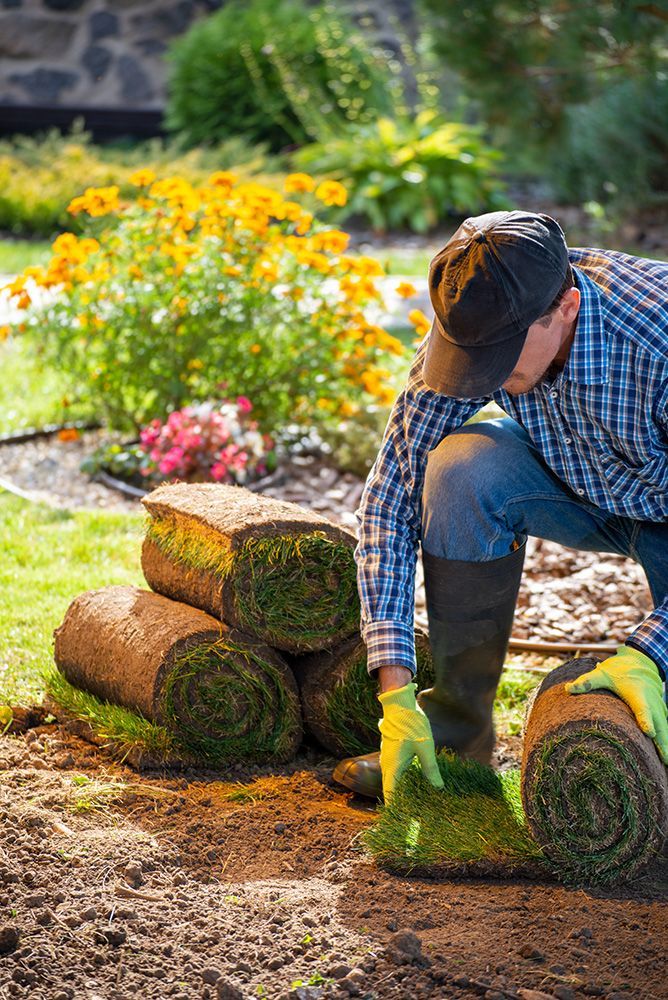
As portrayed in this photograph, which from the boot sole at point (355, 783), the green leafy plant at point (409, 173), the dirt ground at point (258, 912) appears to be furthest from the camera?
the green leafy plant at point (409, 173)

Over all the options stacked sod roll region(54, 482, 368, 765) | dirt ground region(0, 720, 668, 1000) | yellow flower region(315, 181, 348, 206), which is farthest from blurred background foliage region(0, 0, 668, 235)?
dirt ground region(0, 720, 668, 1000)

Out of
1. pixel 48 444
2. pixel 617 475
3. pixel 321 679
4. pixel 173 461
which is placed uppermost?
pixel 617 475

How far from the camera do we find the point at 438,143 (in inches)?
356

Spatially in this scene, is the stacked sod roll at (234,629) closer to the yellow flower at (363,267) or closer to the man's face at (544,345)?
the man's face at (544,345)

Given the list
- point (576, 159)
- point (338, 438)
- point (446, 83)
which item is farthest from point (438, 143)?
point (338, 438)

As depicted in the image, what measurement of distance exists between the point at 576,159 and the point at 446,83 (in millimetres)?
1847

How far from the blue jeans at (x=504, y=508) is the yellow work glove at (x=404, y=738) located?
1.16ft

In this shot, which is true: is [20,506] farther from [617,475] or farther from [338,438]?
[617,475]

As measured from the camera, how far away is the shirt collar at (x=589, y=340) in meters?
2.41

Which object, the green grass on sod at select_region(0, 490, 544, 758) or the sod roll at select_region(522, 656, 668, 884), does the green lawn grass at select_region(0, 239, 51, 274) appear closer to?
the green grass on sod at select_region(0, 490, 544, 758)

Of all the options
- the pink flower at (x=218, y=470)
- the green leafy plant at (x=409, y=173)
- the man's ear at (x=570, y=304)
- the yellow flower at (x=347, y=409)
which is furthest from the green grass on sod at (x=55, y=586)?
the green leafy plant at (x=409, y=173)

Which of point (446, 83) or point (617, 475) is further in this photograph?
point (446, 83)

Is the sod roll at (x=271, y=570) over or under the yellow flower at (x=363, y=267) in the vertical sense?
under

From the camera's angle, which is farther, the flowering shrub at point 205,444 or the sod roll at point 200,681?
the flowering shrub at point 205,444
